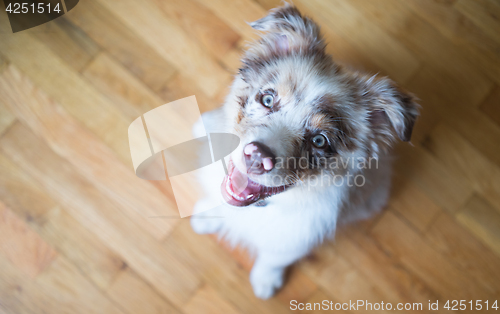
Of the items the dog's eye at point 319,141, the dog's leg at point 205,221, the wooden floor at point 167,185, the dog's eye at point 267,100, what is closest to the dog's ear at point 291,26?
the dog's eye at point 267,100

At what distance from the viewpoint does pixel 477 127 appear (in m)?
1.96

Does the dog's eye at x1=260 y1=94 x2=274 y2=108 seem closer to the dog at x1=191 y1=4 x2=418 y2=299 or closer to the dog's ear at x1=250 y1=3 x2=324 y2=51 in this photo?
the dog at x1=191 y1=4 x2=418 y2=299

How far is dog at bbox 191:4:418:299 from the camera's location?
1.17 meters

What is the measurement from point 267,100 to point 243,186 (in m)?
0.35

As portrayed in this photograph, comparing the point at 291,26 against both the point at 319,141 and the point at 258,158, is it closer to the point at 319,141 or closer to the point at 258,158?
the point at 319,141

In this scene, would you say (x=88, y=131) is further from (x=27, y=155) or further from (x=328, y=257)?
(x=328, y=257)

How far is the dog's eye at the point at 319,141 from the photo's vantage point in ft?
4.02

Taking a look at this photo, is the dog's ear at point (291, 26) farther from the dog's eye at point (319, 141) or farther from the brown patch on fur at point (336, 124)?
the dog's eye at point (319, 141)

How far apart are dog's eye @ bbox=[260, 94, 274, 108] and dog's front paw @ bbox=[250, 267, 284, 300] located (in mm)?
965

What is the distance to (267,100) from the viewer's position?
1252mm

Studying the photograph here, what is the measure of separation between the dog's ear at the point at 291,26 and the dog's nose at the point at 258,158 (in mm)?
516

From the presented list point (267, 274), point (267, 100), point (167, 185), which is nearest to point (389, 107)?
point (267, 100)

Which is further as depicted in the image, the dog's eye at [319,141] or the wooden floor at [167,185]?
the wooden floor at [167,185]

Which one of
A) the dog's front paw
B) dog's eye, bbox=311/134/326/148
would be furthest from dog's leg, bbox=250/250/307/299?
dog's eye, bbox=311/134/326/148
